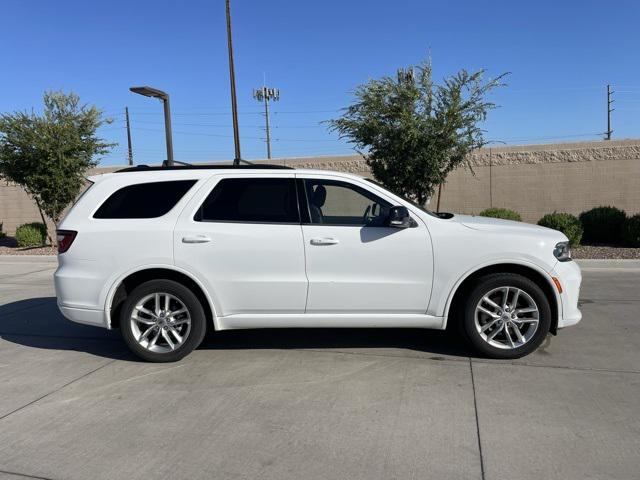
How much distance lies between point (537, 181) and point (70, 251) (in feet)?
45.7

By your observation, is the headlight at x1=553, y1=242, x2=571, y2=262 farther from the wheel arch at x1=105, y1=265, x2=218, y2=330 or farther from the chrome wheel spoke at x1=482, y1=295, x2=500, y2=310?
the wheel arch at x1=105, y1=265, x2=218, y2=330

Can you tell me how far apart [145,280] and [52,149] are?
11664 mm

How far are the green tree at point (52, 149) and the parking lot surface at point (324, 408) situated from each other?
10277 mm

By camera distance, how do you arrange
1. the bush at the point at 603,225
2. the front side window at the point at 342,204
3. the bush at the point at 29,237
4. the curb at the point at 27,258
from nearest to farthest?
the front side window at the point at 342,204 → the bush at the point at 603,225 → the curb at the point at 27,258 → the bush at the point at 29,237

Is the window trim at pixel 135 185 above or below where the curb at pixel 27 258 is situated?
above

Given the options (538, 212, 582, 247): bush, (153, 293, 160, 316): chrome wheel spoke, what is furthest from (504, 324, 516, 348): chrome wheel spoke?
(538, 212, 582, 247): bush

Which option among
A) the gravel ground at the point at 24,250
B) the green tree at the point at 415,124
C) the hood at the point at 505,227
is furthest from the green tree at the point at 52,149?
the hood at the point at 505,227

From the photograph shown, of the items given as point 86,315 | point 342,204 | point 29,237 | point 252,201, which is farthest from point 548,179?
point 29,237

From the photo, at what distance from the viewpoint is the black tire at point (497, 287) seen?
191 inches

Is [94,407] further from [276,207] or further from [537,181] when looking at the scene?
[537,181]

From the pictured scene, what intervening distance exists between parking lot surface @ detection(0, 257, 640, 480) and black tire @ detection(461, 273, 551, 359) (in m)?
0.12

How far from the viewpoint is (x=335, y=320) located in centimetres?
498

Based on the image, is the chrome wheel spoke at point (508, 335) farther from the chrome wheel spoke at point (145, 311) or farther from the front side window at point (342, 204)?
the chrome wheel spoke at point (145, 311)

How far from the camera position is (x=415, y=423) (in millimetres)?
3740
